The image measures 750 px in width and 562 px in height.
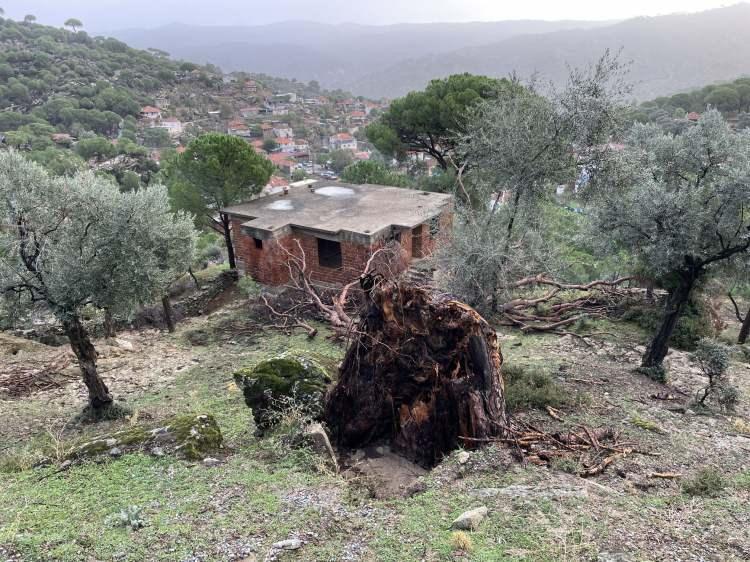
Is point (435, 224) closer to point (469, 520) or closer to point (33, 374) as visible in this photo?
point (33, 374)

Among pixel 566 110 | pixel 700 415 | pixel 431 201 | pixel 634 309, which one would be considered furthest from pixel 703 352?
pixel 431 201

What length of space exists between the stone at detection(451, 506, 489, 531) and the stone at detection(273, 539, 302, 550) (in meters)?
1.68

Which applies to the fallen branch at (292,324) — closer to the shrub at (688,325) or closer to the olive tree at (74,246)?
the olive tree at (74,246)

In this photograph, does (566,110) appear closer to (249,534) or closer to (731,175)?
(731,175)

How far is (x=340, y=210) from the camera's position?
17641 mm

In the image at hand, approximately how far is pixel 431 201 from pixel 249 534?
15008mm

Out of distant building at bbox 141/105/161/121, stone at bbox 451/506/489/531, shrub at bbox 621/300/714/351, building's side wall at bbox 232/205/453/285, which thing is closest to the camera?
stone at bbox 451/506/489/531

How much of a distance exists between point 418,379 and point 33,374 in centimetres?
972

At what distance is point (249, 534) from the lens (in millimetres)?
5184

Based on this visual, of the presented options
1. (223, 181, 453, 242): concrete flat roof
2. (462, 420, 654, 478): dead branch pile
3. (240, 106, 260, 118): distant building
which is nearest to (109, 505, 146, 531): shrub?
(462, 420, 654, 478): dead branch pile

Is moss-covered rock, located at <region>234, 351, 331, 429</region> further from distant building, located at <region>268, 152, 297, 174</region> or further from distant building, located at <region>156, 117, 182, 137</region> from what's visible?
distant building, located at <region>156, 117, 182, 137</region>

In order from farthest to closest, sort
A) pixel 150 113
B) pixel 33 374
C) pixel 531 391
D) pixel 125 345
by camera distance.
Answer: pixel 150 113 → pixel 125 345 → pixel 33 374 → pixel 531 391

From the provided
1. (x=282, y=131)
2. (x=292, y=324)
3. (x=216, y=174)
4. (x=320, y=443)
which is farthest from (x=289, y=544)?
(x=282, y=131)

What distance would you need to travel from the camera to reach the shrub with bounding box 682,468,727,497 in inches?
225
